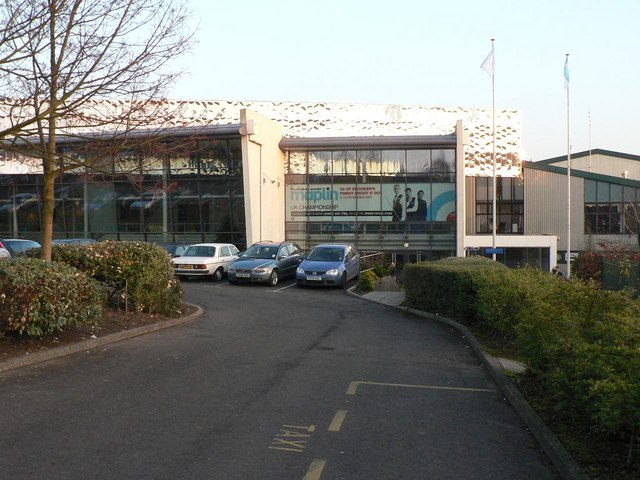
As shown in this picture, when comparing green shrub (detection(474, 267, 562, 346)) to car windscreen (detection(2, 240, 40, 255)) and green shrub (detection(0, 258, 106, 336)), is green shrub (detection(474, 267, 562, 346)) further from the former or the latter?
car windscreen (detection(2, 240, 40, 255))

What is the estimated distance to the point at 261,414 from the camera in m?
6.73

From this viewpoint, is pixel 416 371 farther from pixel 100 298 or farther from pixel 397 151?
pixel 397 151

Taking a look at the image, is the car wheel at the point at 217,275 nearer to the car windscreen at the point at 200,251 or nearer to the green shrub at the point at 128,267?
the car windscreen at the point at 200,251

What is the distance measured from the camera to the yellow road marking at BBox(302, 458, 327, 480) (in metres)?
5.03

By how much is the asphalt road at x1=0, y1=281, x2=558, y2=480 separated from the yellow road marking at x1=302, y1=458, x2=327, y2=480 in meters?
0.02

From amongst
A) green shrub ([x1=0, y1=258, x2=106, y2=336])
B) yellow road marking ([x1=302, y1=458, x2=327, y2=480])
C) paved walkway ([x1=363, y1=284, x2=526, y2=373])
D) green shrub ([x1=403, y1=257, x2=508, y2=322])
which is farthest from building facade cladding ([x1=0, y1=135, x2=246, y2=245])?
yellow road marking ([x1=302, y1=458, x2=327, y2=480])

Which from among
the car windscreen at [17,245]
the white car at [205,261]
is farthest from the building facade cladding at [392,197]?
the car windscreen at [17,245]

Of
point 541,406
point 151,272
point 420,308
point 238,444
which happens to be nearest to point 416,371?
point 541,406

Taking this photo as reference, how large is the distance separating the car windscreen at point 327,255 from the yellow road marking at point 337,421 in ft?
57.7

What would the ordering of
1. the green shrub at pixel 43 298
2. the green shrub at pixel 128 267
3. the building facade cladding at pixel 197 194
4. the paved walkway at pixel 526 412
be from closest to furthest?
the paved walkway at pixel 526 412
the green shrub at pixel 43 298
the green shrub at pixel 128 267
the building facade cladding at pixel 197 194

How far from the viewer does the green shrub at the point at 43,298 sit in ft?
28.7

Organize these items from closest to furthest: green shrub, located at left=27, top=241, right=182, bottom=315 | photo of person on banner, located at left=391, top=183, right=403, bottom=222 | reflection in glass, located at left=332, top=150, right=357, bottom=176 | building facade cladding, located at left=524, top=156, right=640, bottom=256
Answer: green shrub, located at left=27, top=241, right=182, bottom=315 → photo of person on banner, located at left=391, top=183, right=403, bottom=222 → reflection in glass, located at left=332, top=150, right=357, bottom=176 → building facade cladding, located at left=524, top=156, right=640, bottom=256

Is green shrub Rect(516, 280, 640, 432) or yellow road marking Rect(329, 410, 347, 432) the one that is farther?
yellow road marking Rect(329, 410, 347, 432)

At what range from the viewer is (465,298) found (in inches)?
561
